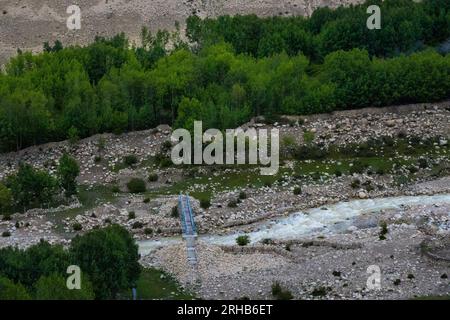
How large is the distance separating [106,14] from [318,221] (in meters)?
68.9

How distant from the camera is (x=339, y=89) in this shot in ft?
362

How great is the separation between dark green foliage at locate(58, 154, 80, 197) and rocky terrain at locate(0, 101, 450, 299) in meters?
1.09

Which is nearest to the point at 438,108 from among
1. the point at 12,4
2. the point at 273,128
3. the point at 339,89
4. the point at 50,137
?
the point at 339,89

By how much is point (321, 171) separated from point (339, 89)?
13642 mm

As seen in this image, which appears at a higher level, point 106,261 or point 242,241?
point 106,261

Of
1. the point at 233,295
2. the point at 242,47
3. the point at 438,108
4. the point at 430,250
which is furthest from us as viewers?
the point at 242,47

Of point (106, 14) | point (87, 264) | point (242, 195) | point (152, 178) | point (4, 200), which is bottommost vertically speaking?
point (242, 195)

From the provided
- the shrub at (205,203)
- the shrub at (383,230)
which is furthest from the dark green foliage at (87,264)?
the shrub at (383,230)

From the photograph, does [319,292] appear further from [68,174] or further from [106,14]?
[106,14]

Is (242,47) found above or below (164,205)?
above

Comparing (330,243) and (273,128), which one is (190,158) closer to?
Result: (273,128)

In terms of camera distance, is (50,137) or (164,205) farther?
(50,137)

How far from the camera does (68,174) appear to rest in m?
93.8

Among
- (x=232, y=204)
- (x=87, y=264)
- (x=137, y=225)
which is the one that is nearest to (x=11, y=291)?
(x=87, y=264)
